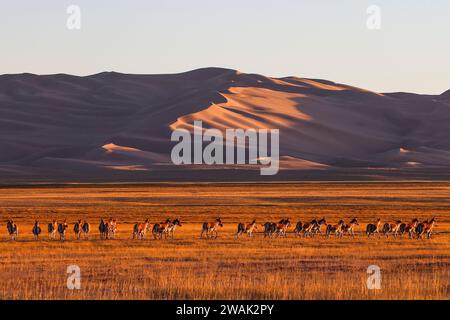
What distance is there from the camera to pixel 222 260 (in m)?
26.8

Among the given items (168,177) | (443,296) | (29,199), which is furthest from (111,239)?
(168,177)

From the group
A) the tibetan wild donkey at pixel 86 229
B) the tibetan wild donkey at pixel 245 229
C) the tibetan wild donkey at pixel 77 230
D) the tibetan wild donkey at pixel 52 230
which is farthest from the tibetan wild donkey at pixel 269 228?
the tibetan wild donkey at pixel 52 230

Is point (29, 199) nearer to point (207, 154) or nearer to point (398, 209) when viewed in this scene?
point (398, 209)

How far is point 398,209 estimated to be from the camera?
5638 centimetres

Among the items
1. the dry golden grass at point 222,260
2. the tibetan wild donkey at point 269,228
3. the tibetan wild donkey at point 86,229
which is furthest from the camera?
the tibetan wild donkey at point 269,228

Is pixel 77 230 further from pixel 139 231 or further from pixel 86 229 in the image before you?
pixel 139 231

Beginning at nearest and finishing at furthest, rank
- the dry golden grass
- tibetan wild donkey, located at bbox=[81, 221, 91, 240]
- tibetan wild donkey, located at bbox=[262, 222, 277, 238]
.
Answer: the dry golden grass < tibetan wild donkey, located at bbox=[81, 221, 91, 240] < tibetan wild donkey, located at bbox=[262, 222, 277, 238]

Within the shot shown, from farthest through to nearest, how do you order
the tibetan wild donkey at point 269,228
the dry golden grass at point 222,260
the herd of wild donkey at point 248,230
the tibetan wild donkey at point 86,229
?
the tibetan wild donkey at point 269,228, the herd of wild donkey at point 248,230, the tibetan wild donkey at point 86,229, the dry golden grass at point 222,260

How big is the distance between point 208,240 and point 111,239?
3.20 meters

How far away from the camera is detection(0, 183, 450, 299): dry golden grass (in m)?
19.5

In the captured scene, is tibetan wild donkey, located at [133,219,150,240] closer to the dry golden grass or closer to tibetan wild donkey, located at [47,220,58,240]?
the dry golden grass

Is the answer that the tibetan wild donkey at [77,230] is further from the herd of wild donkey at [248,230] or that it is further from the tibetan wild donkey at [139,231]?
the tibetan wild donkey at [139,231]

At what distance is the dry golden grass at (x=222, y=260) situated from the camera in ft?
63.9

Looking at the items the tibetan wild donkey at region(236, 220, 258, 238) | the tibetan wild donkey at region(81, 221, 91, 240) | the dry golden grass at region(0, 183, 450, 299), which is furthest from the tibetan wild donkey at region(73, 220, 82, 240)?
the tibetan wild donkey at region(236, 220, 258, 238)
